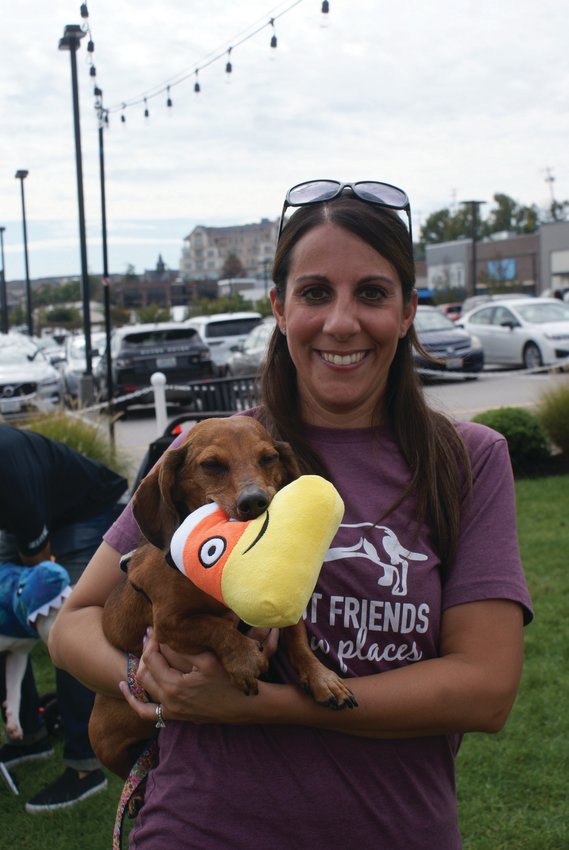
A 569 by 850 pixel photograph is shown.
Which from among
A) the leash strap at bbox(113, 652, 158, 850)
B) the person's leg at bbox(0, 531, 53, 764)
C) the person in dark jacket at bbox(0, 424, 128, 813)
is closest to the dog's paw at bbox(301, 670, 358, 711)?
the leash strap at bbox(113, 652, 158, 850)

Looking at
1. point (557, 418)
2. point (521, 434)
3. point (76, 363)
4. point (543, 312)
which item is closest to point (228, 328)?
point (76, 363)

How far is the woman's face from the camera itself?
201 cm

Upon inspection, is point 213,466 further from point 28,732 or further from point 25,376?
point 25,376

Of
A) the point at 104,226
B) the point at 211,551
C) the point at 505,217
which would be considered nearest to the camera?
the point at 211,551

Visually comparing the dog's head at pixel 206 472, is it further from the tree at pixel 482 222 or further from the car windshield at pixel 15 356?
the tree at pixel 482 222

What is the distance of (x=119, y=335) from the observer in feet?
62.4

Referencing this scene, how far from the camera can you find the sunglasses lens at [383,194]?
2.10 metres

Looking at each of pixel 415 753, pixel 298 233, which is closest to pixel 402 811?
pixel 415 753

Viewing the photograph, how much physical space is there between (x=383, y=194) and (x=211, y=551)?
1008 millimetres

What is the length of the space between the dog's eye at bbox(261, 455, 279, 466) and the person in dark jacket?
252 cm

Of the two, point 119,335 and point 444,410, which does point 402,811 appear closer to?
point 444,410

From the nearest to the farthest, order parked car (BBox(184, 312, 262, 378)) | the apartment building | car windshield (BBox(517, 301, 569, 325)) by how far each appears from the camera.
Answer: car windshield (BBox(517, 301, 569, 325)) → parked car (BBox(184, 312, 262, 378)) → the apartment building

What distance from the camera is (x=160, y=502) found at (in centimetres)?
195

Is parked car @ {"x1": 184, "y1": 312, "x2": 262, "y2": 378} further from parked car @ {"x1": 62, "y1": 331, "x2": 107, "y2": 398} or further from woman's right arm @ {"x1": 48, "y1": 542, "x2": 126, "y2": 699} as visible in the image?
woman's right arm @ {"x1": 48, "y1": 542, "x2": 126, "y2": 699}
